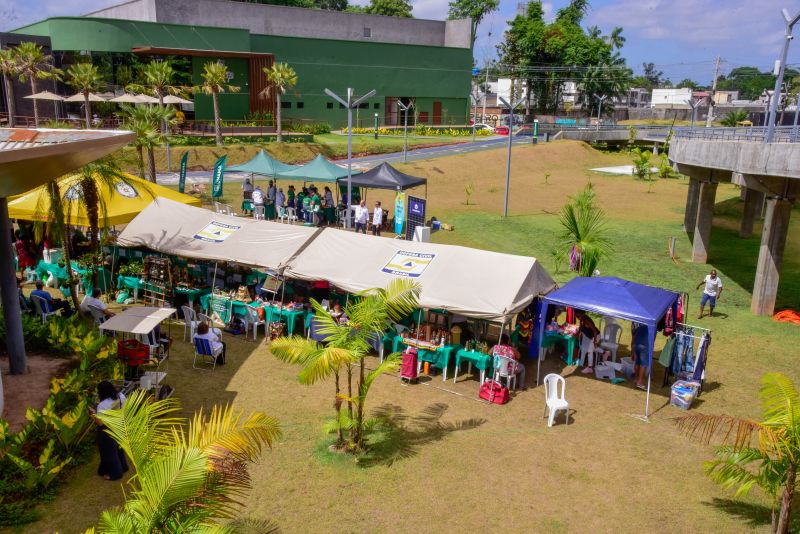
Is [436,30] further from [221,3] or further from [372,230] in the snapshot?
[372,230]

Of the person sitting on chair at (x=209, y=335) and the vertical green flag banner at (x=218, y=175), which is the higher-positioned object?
the vertical green flag banner at (x=218, y=175)

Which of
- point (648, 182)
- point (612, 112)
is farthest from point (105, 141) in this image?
point (612, 112)

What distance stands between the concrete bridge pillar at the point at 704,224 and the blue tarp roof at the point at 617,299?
1236cm

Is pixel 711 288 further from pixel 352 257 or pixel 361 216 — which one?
pixel 361 216

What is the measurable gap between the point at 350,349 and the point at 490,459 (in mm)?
2955

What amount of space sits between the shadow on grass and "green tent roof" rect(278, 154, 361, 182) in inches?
614

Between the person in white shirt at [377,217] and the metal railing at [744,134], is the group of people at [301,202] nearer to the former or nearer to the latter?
the person in white shirt at [377,217]

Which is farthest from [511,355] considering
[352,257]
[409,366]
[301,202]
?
[301,202]

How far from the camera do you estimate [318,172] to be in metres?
26.3

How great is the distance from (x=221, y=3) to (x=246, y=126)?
53.2 feet

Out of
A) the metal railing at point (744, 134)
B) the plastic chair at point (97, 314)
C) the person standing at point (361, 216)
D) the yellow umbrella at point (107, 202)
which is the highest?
the metal railing at point (744, 134)

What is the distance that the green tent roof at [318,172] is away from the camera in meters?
26.0

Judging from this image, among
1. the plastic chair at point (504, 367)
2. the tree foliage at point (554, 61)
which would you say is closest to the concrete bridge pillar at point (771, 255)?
the plastic chair at point (504, 367)

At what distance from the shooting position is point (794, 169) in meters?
15.7
